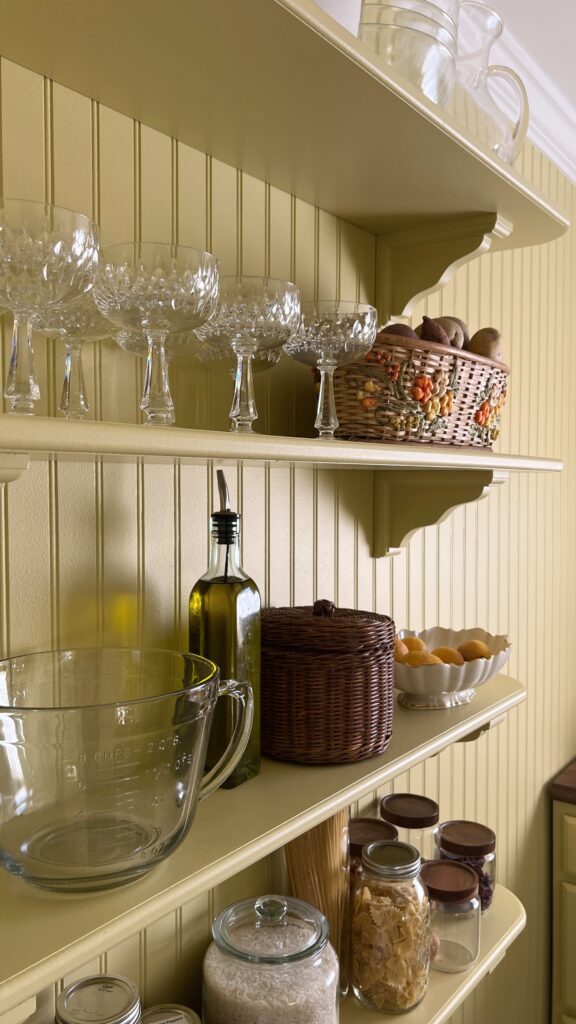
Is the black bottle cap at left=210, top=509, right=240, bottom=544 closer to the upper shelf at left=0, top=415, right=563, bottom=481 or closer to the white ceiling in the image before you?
the upper shelf at left=0, top=415, right=563, bottom=481

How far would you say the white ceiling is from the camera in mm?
1684

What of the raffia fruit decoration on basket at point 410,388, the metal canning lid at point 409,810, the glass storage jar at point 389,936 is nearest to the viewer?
the raffia fruit decoration on basket at point 410,388

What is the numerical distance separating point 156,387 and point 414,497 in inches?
27.2

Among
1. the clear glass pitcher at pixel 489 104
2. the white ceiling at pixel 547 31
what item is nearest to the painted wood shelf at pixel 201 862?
the clear glass pitcher at pixel 489 104

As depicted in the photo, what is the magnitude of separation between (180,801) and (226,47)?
66cm

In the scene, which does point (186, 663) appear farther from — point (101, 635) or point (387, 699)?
point (387, 699)

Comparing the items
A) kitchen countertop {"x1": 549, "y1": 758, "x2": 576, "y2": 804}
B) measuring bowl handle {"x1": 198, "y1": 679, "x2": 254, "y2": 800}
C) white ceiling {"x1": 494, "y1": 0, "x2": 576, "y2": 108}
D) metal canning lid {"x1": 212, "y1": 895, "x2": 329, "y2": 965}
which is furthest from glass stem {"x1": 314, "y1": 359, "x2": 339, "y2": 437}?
kitchen countertop {"x1": 549, "y1": 758, "x2": 576, "y2": 804}

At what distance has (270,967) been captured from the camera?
98cm

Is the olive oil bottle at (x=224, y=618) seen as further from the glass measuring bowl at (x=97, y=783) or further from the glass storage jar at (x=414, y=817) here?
the glass storage jar at (x=414, y=817)

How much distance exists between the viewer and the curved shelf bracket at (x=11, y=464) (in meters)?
0.55

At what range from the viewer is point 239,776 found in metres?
0.94

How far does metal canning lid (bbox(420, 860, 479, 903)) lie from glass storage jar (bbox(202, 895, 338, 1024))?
1.12 ft

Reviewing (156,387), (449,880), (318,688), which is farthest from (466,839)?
(156,387)

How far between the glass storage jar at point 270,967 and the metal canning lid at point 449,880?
1.12 ft
